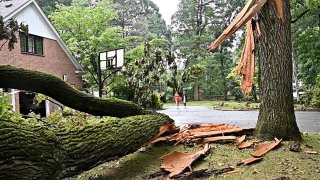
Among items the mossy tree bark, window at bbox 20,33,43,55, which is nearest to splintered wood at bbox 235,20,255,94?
the mossy tree bark

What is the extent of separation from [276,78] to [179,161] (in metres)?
1.99

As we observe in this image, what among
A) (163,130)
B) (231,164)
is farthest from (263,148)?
(163,130)

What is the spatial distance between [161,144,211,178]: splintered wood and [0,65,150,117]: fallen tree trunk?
139cm

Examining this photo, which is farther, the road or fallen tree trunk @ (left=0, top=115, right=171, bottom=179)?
the road

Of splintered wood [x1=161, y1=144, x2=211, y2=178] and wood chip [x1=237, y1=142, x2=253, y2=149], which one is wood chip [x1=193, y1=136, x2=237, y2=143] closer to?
wood chip [x1=237, y1=142, x2=253, y2=149]

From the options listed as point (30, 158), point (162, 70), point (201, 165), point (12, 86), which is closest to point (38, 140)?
point (30, 158)

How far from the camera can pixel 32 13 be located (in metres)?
17.4

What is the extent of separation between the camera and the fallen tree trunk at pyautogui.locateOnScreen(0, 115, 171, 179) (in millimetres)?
2969

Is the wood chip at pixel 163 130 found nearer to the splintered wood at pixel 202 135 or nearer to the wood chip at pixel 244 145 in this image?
the splintered wood at pixel 202 135

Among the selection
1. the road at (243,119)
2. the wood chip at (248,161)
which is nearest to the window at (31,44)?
the road at (243,119)

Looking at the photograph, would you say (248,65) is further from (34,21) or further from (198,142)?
(34,21)

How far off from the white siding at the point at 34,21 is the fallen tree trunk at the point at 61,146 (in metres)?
13.9

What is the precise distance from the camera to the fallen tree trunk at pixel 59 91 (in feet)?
14.6

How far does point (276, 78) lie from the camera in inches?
194
